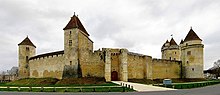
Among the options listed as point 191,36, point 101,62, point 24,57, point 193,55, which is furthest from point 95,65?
point 191,36

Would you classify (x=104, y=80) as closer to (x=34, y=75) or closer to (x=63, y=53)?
(x=63, y=53)

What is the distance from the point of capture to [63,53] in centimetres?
4216

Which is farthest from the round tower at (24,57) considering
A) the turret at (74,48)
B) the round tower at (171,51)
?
the round tower at (171,51)

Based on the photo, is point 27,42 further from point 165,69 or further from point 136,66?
point 165,69

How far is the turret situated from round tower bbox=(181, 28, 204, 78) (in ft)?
80.6

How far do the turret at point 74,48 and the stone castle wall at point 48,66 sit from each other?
7.94ft

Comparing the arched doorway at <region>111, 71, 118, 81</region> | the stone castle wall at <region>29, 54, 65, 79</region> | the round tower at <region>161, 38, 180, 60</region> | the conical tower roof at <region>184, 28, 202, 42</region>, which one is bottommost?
the arched doorway at <region>111, 71, 118, 81</region>

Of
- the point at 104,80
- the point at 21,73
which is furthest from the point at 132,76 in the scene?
the point at 21,73

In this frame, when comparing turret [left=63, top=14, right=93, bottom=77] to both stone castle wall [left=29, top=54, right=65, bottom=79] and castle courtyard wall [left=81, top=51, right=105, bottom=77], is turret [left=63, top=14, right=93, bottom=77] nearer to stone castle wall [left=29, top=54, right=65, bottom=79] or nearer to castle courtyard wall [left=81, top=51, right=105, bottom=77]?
castle courtyard wall [left=81, top=51, right=105, bottom=77]

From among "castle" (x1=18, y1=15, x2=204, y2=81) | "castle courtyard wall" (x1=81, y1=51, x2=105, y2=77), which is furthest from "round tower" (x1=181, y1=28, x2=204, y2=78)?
"castle courtyard wall" (x1=81, y1=51, x2=105, y2=77)

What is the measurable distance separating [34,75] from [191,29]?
3453 centimetres

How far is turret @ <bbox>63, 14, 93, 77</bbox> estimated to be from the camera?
39.2 meters

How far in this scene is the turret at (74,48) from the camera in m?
39.2

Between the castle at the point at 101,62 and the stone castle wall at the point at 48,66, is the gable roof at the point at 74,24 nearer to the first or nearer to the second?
the castle at the point at 101,62
